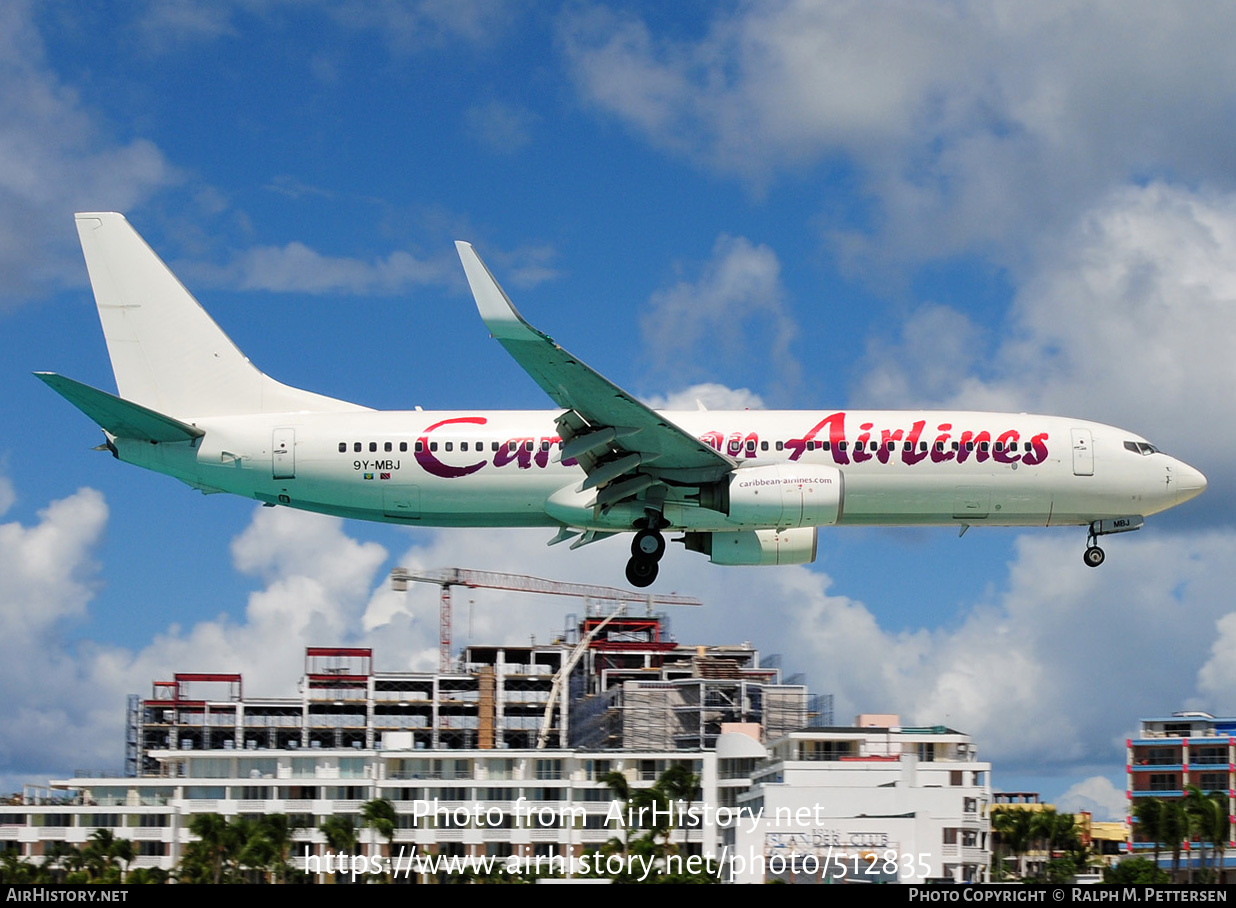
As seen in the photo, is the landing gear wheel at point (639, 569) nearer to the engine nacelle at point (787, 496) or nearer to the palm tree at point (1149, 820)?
the engine nacelle at point (787, 496)

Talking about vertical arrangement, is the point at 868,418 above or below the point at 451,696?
above

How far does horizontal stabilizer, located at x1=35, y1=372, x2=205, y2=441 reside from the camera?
33.7 m

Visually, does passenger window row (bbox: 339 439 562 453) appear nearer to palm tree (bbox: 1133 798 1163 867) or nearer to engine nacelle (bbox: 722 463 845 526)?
engine nacelle (bbox: 722 463 845 526)

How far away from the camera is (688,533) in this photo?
3834cm

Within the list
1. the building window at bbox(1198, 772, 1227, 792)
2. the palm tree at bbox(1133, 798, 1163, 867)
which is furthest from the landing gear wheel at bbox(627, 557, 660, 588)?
the building window at bbox(1198, 772, 1227, 792)

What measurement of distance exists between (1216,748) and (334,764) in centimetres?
6400

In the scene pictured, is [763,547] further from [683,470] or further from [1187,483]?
[1187,483]

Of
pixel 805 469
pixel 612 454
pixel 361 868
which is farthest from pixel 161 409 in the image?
pixel 361 868

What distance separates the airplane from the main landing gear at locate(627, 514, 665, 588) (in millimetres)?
40

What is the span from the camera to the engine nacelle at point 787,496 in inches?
1348

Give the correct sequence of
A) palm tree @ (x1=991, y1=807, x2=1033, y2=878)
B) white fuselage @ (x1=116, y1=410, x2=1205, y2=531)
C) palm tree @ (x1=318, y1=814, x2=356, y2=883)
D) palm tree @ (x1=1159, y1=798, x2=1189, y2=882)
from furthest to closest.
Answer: palm tree @ (x1=991, y1=807, x2=1033, y2=878) → palm tree @ (x1=1159, y1=798, x2=1189, y2=882) → palm tree @ (x1=318, y1=814, x2=356, y2=883) → white fuselage @ (x1=116, y1=410, x2=1205, y2=531)

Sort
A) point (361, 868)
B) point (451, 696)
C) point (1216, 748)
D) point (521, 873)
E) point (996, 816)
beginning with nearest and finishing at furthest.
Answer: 1. point (521, 873)
2. point (361, 868)
3. point (1216, 748)
4. point (996, 816)
5. point (451, 696)

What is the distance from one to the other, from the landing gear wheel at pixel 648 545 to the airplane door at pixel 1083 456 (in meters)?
11.2

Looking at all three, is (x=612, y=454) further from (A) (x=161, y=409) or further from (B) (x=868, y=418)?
(A) (x=161, y=409)
